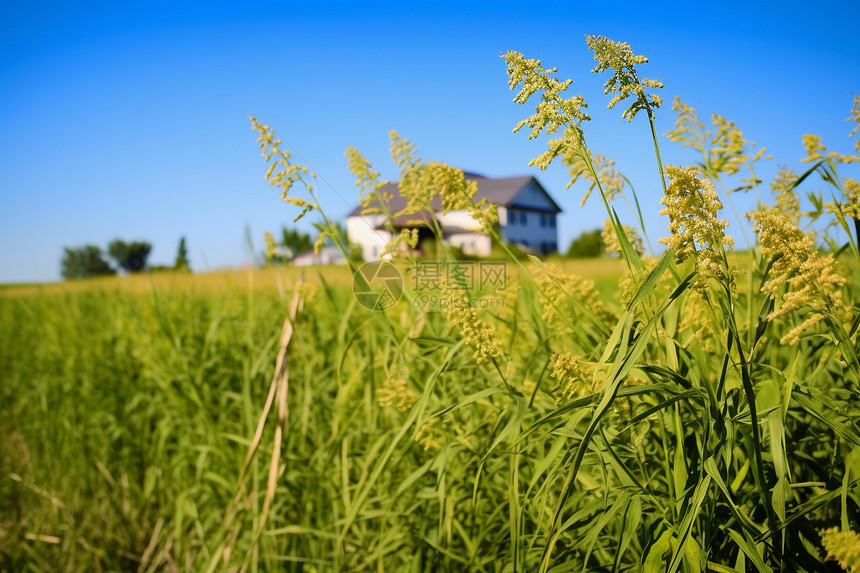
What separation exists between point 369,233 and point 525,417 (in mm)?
737

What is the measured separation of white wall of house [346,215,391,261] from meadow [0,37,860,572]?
0.20 ft

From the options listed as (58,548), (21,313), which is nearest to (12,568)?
(58,548)

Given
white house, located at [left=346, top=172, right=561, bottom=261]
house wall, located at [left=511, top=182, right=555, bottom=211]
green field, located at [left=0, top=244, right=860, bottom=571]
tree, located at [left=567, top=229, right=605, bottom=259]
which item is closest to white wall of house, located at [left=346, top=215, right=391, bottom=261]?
white house, located at [left=346, top=172, right=561, bottom=261]

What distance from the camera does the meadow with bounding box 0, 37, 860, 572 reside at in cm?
82

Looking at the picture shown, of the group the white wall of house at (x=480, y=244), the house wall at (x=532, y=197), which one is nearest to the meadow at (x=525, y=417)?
the white wall of house at (x=480, y=244)

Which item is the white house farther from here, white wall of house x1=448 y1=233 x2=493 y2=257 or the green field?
the green field

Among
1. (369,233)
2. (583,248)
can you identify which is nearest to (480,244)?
(369,233)

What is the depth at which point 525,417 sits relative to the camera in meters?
1.26

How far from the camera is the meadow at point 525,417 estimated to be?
817 mm

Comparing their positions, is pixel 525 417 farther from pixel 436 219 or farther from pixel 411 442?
pixel 436 219

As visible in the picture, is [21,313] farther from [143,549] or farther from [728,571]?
[728,571]

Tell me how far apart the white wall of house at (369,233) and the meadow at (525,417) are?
61 mm

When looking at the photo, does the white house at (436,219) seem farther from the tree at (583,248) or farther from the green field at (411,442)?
the tree at (583,248)

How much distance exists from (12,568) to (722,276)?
11.7 ft
